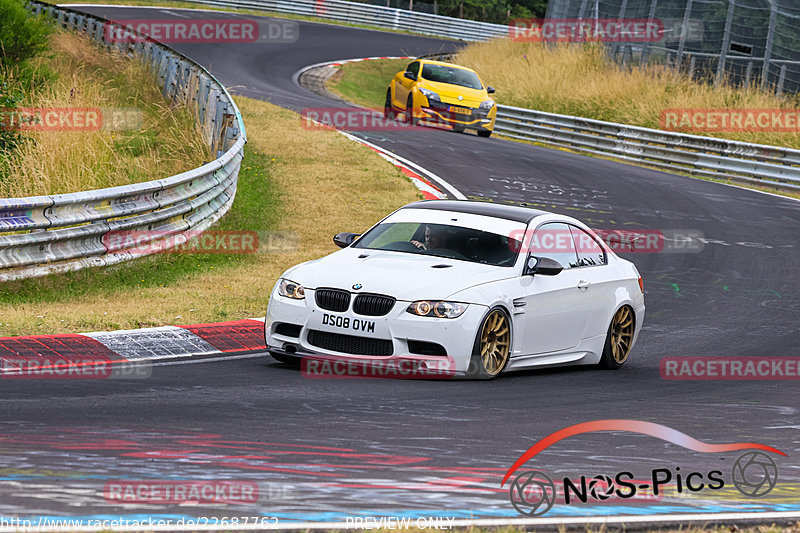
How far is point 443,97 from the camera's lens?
29125 millimetres

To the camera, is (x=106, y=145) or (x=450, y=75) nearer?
(x=106, y=145)

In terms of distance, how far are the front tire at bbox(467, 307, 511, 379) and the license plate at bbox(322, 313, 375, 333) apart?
33.0 inches

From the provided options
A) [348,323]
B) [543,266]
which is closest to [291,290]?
[348,323]

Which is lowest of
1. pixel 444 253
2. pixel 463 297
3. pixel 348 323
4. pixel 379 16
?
pixel 348 323

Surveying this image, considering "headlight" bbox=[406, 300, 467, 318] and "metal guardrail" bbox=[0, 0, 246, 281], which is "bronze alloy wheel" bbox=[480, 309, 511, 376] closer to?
"headlight" bbox=[406, 300, 467, 318]

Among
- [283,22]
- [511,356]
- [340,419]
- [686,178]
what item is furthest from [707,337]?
[283,22]

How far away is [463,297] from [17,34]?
19.3m

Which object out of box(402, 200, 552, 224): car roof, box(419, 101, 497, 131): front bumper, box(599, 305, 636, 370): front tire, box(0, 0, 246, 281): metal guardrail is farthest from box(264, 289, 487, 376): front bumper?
box(419, 101, 497, 131): front bumper

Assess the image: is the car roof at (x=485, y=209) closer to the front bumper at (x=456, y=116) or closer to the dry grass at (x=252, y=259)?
the dry grass at (x=252, y=259)

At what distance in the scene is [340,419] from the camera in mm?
7438

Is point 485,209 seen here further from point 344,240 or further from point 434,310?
point 434,310

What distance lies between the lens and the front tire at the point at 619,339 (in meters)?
11.0

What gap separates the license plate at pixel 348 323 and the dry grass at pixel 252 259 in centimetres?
212

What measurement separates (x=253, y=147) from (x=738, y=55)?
1987 centimetres
